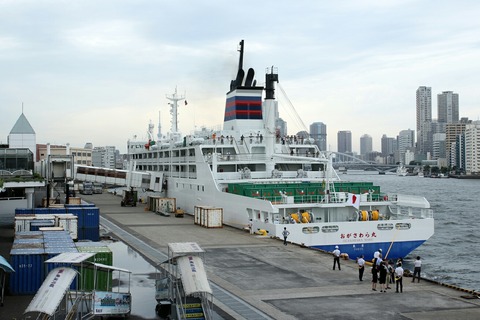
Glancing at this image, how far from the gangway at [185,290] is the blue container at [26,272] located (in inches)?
200

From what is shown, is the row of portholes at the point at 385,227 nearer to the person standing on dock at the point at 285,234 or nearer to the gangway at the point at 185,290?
the person standing on dock at the point at 285,234

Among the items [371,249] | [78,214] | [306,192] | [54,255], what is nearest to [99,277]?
[54,255]

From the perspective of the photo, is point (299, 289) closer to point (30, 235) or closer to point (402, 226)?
point (30, 235)

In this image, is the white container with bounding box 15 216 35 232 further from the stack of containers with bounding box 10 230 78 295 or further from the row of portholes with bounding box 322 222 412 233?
the row of portholes with bounding box 322 222 412 233

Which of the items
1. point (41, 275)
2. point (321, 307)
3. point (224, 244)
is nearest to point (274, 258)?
point (224, 244)

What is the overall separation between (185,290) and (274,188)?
23327 millimetres

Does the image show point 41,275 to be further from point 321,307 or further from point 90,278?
point 321,307

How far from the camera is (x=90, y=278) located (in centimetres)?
2048

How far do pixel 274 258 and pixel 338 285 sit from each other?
247 inches

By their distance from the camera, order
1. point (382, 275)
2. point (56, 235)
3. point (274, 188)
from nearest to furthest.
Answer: point (382, 275) → point (56, 235) → point (274, 188)

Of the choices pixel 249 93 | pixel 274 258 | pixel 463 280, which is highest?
pixel 249 93

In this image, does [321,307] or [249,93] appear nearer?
[321,307]

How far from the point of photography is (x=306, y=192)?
39469 mm

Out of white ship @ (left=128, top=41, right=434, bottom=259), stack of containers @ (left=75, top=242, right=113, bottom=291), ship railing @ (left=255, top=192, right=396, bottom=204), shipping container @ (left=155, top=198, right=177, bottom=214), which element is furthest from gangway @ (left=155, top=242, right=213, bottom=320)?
shipping container @ (left=155, top=198, right=177, bottom=214)
